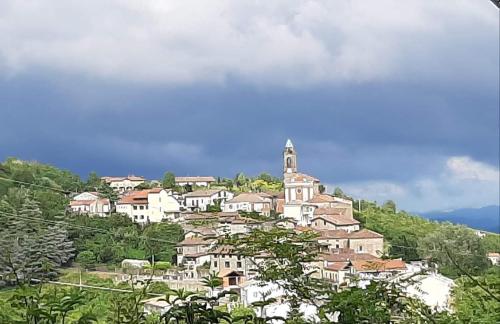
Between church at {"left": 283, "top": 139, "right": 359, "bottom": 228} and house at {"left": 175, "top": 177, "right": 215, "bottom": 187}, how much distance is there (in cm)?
454

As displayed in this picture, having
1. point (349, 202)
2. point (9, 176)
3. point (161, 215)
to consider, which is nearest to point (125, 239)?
point (161, 215)

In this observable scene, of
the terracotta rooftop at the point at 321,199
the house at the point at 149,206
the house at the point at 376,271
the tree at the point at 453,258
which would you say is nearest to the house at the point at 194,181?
the house at the point at 149,206

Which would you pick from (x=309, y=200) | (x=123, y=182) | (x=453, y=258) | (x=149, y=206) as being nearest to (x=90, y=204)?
(x=149, y=206)

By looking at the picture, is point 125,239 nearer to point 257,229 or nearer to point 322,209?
point 322,209

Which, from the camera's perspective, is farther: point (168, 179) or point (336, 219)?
point (168, 179)

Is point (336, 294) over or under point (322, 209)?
under

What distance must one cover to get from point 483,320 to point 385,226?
21.2 metres

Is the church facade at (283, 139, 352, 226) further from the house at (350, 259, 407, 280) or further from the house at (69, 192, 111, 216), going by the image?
the house at (350, 259, 407, 280)

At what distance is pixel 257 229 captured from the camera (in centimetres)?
157

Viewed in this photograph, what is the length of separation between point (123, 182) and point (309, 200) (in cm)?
1040

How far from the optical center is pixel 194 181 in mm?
31000

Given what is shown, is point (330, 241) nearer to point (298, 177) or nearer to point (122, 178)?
point (298, 177)

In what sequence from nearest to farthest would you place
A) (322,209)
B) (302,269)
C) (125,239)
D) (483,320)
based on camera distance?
(483,320)
(302,269)
(125,239)
(322,209)

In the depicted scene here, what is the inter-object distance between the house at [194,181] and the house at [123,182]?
5.47 feet
